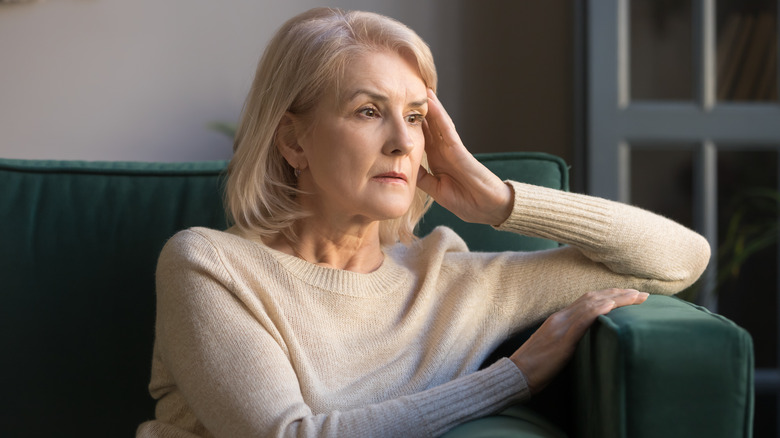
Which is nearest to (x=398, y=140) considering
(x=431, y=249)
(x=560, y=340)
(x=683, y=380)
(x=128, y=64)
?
(x=431, y=249)

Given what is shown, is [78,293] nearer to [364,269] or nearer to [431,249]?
[364,269]

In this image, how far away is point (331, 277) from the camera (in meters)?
1.30

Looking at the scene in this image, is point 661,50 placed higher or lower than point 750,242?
higher

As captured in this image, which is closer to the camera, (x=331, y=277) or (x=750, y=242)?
(x=331, y=277)

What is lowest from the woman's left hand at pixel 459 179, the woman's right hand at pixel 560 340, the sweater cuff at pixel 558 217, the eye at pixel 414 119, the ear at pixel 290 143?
the woman's right hand at pixel 560 340

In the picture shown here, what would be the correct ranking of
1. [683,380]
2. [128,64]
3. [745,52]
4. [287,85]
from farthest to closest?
[128,64] < [745,52] < [287,85] < [683,380]

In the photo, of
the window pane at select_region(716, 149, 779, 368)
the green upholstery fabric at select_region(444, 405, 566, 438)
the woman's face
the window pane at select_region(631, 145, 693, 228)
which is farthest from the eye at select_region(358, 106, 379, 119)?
the window pane at select_region(716, 149, 779, 368)

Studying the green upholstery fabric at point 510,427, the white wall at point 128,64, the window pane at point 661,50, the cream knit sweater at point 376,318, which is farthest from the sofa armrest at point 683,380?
the white wall at point 128,64

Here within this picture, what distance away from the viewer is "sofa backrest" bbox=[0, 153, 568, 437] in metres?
1.39

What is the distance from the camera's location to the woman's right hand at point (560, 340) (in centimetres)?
115

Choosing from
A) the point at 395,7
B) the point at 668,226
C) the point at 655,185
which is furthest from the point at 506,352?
the point at 395,7

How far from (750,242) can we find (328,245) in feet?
5.61

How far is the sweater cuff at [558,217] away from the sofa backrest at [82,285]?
0.59 m

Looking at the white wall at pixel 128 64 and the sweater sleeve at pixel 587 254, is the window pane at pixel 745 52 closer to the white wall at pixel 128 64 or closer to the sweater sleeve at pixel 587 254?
the white wall at pixel 128 64
